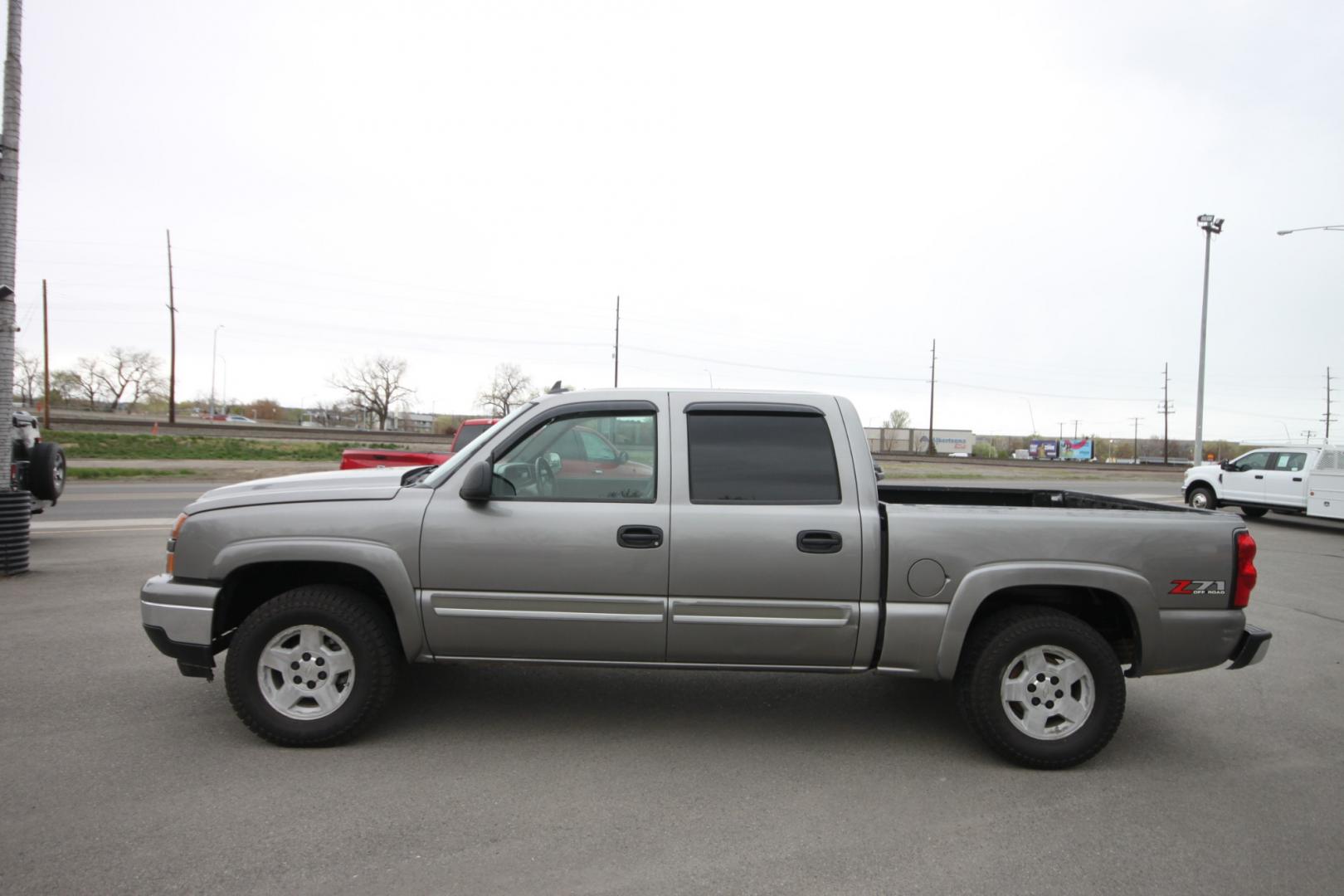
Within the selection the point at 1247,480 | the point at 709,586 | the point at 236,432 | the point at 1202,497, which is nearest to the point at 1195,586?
the point at 709,586

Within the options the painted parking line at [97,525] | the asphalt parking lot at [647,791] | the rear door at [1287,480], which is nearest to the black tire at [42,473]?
the painted parking line at [97,525]

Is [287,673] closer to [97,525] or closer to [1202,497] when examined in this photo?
[97,525]

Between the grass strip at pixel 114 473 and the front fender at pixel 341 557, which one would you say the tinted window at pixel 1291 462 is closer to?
the front fender at pixel 341 557

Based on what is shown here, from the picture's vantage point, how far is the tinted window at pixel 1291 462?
1664cm

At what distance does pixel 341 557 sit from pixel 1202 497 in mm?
20047

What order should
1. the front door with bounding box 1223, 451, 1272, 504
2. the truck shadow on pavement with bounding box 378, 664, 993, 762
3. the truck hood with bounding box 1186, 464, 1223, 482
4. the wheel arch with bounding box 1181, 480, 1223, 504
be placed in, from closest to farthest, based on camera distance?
the truck shadow on pavement with bounding box 378, 664, 993, 762, the front door with bounding box 1223, 451, 1272, 504, the wheel arch with bounding box 1181, 480, 1223, 504, the truck hood with bounding box 1186, 464, 1223, 482

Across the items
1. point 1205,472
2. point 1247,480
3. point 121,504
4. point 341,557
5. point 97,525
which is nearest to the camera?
point 341,557

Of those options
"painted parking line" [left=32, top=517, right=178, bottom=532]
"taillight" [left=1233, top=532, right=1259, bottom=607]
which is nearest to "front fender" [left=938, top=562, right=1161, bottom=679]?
"taillight" [left=1233, top=532, right=1259, bottom=607]

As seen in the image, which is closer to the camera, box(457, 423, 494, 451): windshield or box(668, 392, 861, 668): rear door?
box(668, 392, 861, 668): rear door

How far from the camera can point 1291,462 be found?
16.8 m

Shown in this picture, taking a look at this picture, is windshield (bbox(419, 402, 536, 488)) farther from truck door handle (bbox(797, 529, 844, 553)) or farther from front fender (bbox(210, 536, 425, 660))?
truck door handle (bbox(797, 529, 844, 553))

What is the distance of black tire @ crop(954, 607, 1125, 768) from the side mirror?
2.51 meters

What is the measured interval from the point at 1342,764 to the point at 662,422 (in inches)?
151

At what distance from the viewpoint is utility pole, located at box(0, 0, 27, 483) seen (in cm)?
804
